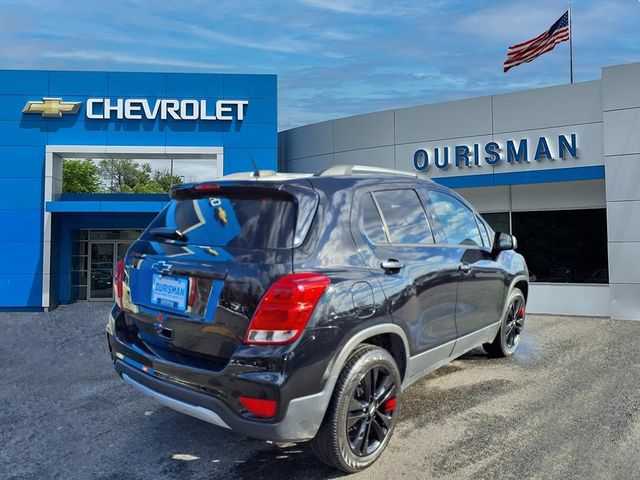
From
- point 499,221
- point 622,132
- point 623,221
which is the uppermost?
point 622,132

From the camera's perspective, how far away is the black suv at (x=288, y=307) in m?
2.66

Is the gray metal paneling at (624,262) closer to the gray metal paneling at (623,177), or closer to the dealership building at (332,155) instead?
the dealership building at (332,155)

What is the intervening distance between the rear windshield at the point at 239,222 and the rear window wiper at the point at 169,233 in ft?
0.08

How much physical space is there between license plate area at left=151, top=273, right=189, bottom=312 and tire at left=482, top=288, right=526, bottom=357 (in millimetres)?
3515

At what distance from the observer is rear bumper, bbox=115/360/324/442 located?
2.64 metres

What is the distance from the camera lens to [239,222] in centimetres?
301

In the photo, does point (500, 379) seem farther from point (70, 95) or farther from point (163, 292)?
point (70, 95)

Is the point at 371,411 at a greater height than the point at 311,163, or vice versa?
the point at 311,163

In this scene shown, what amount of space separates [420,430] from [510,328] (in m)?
2.36

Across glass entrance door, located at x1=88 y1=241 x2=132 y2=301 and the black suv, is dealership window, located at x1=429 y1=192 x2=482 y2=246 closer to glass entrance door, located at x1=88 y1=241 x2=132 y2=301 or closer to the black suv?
the black suv

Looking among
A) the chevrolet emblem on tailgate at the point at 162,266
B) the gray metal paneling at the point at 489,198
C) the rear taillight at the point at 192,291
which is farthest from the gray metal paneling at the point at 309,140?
the rear taillight at the point at 192,291

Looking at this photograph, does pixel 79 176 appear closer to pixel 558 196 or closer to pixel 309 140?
pixel 309 140

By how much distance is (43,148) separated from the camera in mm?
14047

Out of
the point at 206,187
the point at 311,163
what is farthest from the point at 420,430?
the point at 311,163
